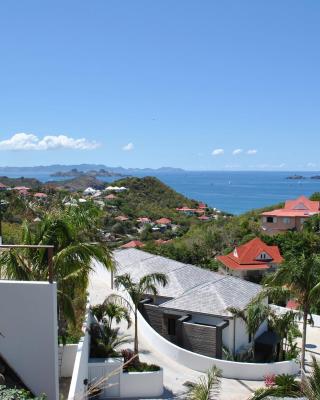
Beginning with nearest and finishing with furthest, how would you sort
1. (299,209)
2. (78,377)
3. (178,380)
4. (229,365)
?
(78,377)
(178,380)
(229,365)
(299,209)

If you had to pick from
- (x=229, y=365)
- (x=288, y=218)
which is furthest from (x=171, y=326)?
(x=288, y=218)

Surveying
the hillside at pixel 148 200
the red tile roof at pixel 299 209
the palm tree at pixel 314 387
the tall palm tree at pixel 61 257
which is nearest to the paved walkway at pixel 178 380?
the tall palm tree at pixel 61 257

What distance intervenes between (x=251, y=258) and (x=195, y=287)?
55.3 feet

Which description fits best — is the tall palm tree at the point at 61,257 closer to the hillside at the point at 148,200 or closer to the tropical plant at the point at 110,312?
the tropical plant at the point at 110,312

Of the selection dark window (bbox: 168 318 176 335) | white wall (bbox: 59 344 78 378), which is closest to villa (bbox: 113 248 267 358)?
dark window (bbox: 168 318 176 335)

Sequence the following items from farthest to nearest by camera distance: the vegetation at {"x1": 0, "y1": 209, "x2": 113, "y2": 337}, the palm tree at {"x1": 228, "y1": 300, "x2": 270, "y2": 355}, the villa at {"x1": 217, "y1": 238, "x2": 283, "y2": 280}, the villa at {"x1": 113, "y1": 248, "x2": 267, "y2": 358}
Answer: the villa at {"x1": 217, "y1": 238, "x2": 283, "y2": 280}
the villa at {"x1": 113, "y1": 248, "x2": 267, "y2": 358}
the palm tree at {"x1": 228, "y1": 300, "x2": 270, "y2": 355}
the vegetation at {"x1": 0, "y1": 209, "x2": 113, "y2": 337}

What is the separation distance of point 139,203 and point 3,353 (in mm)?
96145

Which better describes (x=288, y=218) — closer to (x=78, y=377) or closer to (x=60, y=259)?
(x=60, y=259)

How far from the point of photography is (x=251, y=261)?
37.9 meters

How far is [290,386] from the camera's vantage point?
1377 centimetres

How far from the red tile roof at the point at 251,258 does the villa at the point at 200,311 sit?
13532 mm

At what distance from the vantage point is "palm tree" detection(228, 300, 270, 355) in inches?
745

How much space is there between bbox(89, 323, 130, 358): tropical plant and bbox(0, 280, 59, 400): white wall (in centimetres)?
734

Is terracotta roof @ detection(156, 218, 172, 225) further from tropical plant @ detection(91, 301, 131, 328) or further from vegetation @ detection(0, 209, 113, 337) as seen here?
vegetation @ detection(0, 209, 113, 337)
